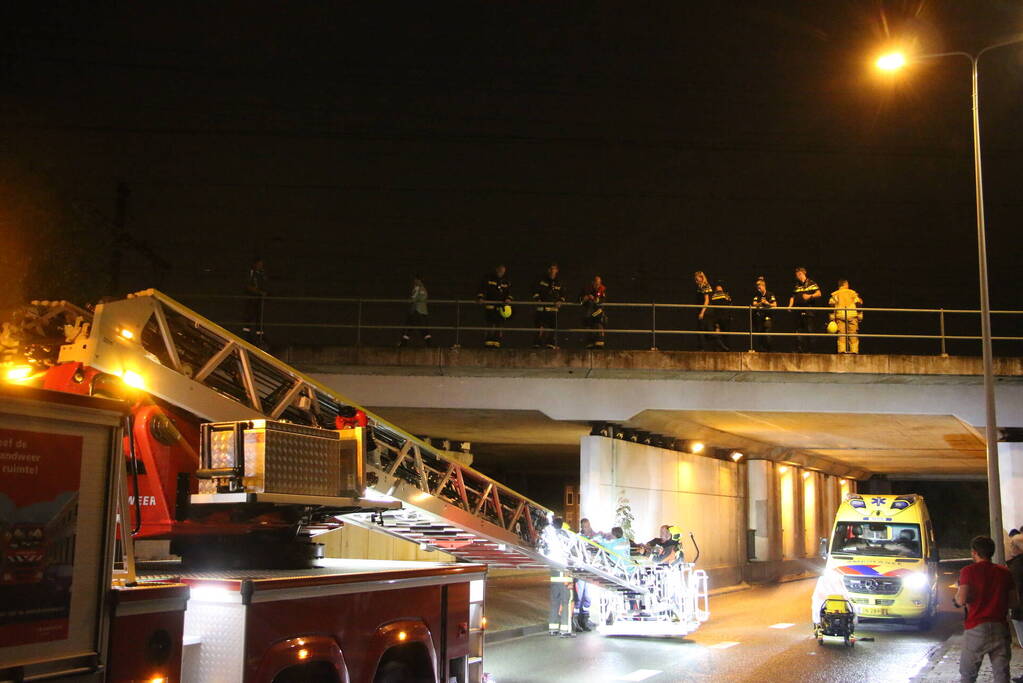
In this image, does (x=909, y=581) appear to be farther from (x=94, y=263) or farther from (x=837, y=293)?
(x=94, y=263)

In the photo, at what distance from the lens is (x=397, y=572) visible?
618 centimetres

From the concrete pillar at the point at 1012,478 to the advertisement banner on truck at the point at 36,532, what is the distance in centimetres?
1966

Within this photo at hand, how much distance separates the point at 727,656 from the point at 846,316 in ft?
30.4

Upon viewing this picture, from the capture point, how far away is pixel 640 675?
38.7 ft

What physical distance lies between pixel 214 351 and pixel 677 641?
975 cm

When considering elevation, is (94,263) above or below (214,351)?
above

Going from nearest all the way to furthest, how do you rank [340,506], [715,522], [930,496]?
[340,506] → [715,522] → [930,496]

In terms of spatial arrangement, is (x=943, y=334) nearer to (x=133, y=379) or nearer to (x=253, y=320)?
Result: (x=253, y=320)

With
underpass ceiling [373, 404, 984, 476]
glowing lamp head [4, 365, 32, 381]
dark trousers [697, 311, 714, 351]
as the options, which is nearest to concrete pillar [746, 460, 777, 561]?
underpass ceiling [373, 404, 984, 476]

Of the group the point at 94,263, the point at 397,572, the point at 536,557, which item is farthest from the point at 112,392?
the point at 94,263

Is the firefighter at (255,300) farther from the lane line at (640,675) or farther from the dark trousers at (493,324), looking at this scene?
the lane line at (640,675)

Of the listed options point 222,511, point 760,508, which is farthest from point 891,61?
point 760,508

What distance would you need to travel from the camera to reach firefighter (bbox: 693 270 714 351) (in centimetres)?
2012

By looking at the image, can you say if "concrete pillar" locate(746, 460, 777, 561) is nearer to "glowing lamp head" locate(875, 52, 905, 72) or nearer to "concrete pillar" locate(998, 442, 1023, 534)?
"concrete pillar" locate(998, 442, 1023, 534)
